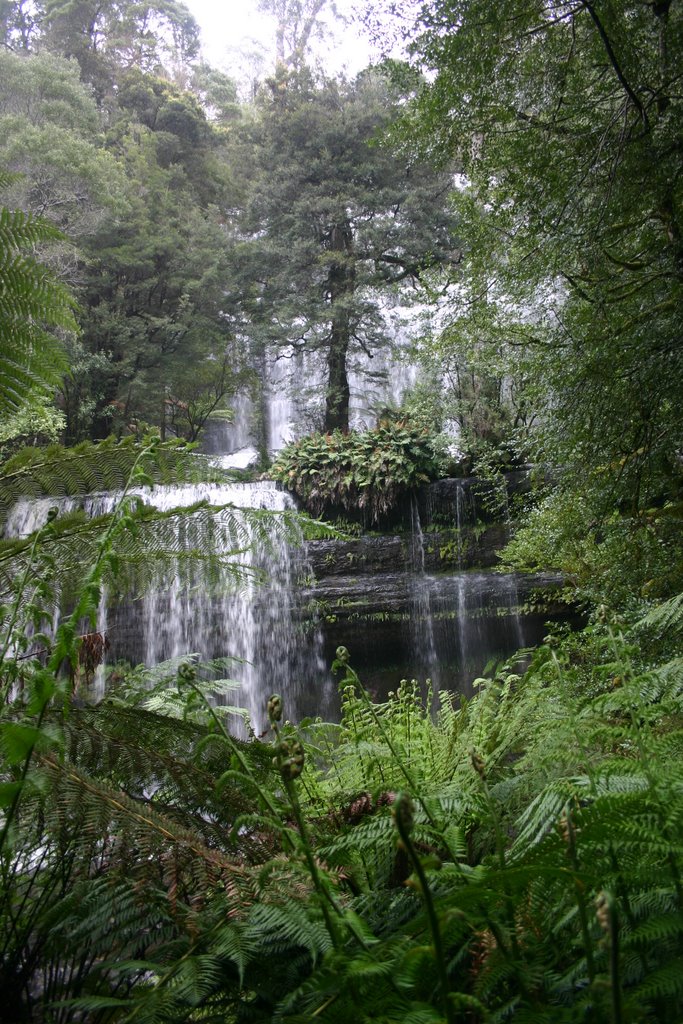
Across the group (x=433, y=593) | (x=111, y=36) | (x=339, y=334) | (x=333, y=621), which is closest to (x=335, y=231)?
(x=339, y=334)

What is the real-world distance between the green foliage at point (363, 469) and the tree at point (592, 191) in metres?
Result: 4.23

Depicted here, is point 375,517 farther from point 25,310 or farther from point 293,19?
point 293,19

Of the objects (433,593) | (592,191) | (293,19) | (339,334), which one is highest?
(293,19)

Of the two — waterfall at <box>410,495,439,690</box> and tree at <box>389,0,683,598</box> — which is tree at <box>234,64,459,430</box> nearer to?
waterfall at <box>410,495,439,690</box>

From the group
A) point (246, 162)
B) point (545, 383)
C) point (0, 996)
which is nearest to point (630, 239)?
point (545, 383)

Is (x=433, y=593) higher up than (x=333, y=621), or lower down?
higher up

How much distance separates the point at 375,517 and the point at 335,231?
690 cm

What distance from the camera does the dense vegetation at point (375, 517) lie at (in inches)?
27.5

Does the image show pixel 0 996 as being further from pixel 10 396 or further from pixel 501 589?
pixel 501 589

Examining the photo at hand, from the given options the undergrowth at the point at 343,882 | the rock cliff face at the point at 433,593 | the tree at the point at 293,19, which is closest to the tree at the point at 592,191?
the undergrowth at the point at 343,882

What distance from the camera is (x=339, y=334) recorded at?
41.0 ft

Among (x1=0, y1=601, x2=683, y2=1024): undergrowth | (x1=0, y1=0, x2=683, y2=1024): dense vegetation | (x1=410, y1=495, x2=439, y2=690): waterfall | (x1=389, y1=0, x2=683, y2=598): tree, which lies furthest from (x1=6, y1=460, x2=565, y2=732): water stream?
(x1=0, y1=601, x2=683, y2=1024): undergrowth

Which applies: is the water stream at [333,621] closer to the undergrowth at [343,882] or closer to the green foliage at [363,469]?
the green foliage at [363,469]

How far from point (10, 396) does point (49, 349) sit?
0.17 meters
